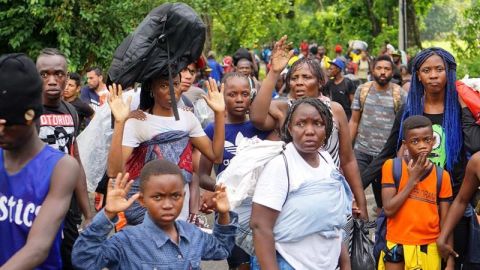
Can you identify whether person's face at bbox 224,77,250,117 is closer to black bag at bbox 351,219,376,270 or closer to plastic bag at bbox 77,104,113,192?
plastic bag at bbox 77,104,113,192

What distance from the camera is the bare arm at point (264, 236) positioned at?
4.43 m

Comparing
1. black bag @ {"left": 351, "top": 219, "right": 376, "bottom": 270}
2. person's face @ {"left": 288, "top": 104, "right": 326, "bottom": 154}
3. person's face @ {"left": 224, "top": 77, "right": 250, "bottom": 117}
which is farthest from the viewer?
person's face @ {"left": 224, "top": 77, "right": 250, "bottom": 117}

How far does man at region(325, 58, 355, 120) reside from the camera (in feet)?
42.7

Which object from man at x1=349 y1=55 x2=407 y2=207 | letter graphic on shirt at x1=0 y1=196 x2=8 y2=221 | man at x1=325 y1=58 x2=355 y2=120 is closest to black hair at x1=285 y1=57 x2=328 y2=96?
letter graphic on shirt at x1=0 y1=196 x2=8 y2=221

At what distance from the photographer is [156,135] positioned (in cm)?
522

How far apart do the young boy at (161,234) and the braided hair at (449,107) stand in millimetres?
2222

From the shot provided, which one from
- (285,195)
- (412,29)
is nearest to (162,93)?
(285,195)

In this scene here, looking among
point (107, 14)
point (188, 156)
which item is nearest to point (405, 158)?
point (188, 156)

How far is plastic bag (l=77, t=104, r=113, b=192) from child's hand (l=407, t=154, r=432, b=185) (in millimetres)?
1974

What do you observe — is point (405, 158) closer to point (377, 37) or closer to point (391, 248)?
point (391, 248)

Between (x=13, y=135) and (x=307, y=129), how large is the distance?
162cm

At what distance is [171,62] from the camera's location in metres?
5.26

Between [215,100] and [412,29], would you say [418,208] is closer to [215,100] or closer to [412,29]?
[215,100]

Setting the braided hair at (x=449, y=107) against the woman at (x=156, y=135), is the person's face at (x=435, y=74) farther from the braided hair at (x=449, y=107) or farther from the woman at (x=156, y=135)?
the woman at (x=156, y=135)
